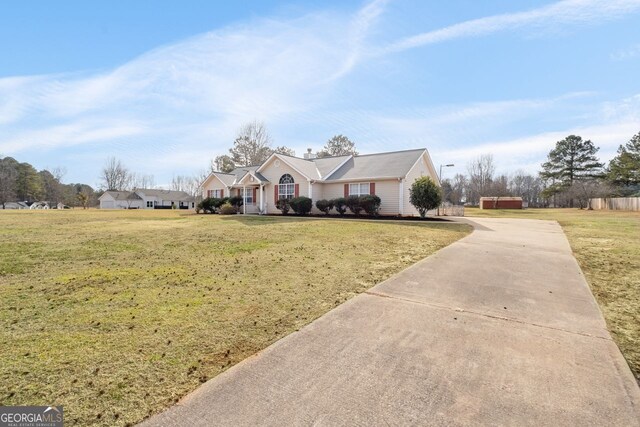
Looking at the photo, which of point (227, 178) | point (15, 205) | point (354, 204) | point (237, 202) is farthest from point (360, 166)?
point (15, 205)

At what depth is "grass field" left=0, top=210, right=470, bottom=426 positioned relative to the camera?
95.5 inches

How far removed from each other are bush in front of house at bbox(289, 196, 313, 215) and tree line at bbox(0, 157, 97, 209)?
5757 centimetres

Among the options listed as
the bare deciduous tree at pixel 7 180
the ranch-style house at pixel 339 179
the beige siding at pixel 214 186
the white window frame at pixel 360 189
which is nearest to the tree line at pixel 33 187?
the bare deciduous tree at pixel 7 180

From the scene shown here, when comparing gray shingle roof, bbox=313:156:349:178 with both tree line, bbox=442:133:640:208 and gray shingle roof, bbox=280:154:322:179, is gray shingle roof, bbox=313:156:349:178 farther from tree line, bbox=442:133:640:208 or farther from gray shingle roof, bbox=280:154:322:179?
tree line, bbox=442:133:640:208

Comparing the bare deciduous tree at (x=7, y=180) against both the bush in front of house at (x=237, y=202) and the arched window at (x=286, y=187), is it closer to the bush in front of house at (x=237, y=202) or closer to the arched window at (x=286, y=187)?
the bush in front of house at (x=237, y=202)

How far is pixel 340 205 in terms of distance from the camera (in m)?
22.6

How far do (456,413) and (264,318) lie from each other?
7.60 feet

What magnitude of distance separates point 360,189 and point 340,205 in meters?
1.96

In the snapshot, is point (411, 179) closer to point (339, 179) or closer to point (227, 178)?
point (339, 179)

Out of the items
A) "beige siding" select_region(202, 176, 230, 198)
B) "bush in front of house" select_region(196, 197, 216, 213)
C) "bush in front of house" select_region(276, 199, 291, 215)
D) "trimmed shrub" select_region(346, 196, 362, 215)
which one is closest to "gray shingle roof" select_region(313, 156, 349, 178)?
"bush in front of house" select_region(276, 199, 291, 215)

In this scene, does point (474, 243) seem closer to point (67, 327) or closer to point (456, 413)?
point (456, 413)

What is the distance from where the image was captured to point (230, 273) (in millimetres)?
6012

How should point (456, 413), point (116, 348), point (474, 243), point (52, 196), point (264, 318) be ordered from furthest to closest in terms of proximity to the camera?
point (52, 196), point (474, 243), point (264, 318), point (116, 348), point (456, 413)

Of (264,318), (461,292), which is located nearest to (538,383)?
(461,292)
